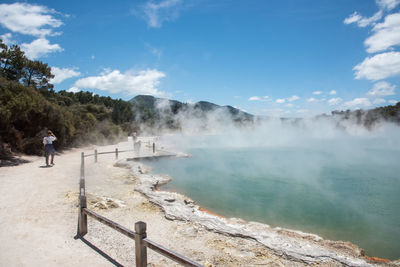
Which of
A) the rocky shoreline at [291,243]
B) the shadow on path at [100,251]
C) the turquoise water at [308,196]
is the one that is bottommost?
the turquoise water at [308,196]

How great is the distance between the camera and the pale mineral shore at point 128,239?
3668mm

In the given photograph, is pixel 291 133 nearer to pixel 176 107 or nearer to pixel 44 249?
pixel 176 107

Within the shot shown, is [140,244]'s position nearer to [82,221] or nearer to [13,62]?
[82,221]

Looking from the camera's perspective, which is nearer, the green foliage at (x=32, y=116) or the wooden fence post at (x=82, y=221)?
the wooden fence post at (x=82, y=221)

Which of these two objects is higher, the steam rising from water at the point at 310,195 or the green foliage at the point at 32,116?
the green foliage at the point at 32,116

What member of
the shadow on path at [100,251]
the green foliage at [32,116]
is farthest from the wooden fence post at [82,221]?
the green foliage at [32,116]

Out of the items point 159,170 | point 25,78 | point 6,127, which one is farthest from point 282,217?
point 25,78

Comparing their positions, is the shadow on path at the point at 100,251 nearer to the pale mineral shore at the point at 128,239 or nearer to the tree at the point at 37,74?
the pale mineral shore at the point at 128,239

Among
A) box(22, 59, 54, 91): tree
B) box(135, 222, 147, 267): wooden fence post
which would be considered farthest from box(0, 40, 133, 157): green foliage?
box(135, 222, 147, 267): wooden fence post

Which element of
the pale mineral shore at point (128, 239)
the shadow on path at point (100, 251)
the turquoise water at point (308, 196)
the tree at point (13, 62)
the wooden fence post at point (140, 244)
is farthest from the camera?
the tree at point (13, 62)

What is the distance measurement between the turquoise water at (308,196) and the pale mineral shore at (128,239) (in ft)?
5.84

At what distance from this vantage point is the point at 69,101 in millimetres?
35469

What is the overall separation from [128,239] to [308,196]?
8.13m

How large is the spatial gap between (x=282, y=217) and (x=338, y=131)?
52.6m
